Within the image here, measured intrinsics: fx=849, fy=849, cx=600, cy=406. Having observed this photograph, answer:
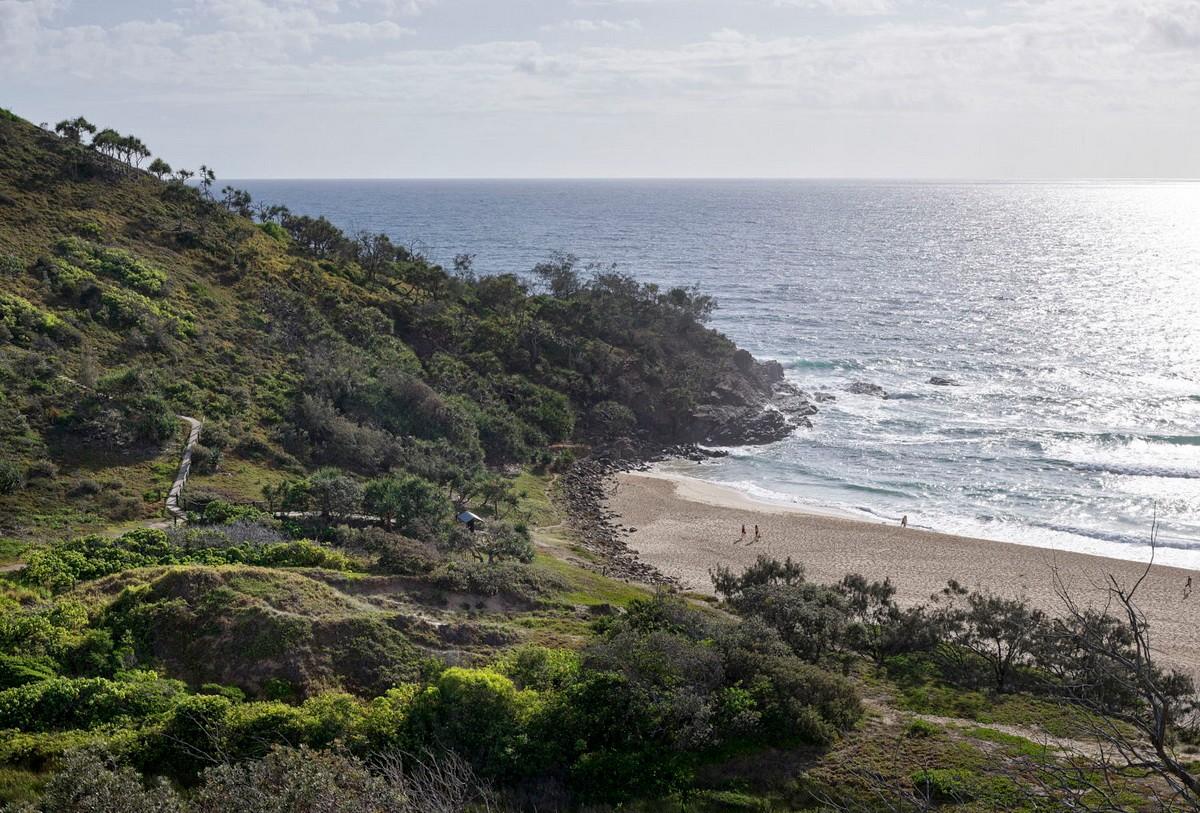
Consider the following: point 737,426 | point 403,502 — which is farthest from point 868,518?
point 403,502

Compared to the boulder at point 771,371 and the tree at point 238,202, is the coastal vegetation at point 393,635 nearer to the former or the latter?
the tree at point 238,202

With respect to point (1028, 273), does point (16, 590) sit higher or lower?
lower

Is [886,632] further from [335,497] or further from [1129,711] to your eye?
[335,497]

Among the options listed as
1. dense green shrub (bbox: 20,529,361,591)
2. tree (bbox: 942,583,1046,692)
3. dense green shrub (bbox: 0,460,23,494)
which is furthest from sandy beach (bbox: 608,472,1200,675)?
dense green shrub (bbox: 0,460,23,494)

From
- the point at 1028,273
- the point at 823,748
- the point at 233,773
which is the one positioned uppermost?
the point at 1028,273

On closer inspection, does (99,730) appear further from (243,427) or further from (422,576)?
(243,427)

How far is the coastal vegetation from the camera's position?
14648mm

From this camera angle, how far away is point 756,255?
16100cm

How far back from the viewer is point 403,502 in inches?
1224

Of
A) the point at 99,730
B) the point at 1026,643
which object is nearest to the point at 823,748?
the point at 1026,643

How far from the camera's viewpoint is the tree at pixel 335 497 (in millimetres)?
30891

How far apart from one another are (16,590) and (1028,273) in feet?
472

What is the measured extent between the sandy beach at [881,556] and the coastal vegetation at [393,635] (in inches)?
116

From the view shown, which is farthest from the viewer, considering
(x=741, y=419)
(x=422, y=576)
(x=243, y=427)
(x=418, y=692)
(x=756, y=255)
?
(x=756, y=255)
